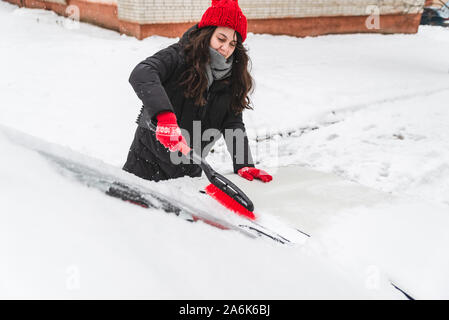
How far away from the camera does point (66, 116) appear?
3.56 metres

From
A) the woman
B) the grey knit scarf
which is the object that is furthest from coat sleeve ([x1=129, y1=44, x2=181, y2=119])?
the grey knit scarf

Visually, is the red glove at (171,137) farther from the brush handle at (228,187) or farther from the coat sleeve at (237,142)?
the coat sleeve at (237,142)

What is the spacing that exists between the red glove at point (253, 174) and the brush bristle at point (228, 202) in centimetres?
34

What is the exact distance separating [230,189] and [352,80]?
458cm

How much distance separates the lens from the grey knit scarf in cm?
160

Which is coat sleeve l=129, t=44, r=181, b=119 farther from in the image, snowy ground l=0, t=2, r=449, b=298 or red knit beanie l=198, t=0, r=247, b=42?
snowy ground l=0, t=2, r=449, b=298

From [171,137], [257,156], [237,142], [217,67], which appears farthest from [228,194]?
[257,156]

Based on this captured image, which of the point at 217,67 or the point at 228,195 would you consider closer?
the point at 228,195

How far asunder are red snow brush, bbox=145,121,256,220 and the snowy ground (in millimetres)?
261

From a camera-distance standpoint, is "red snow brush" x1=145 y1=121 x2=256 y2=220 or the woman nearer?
"red snow brush" x1=145 y1=121 x2=256 y2=220

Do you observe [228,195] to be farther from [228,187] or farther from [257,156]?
[257,156]

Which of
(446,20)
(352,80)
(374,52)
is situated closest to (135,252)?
(352,80)

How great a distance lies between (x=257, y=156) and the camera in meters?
3.06

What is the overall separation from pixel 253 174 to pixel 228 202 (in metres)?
0.47
